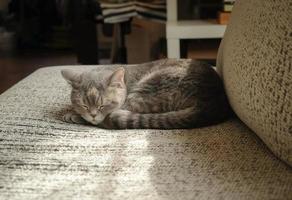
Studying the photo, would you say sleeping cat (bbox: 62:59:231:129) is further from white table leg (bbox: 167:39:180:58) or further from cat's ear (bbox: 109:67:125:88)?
white table leg (bbox: 167:39:180:58)

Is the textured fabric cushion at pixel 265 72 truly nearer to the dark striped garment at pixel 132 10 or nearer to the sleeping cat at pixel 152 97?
the sleeping cat at pixel 152 97

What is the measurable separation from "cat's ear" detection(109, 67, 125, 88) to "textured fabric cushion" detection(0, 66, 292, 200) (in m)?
0.20

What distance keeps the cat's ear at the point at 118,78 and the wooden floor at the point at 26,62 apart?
1.92 m

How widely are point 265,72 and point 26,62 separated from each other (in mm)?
3071

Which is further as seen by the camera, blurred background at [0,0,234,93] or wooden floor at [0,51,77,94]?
wooden floor at [0,51,77,94]

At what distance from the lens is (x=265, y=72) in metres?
0.73

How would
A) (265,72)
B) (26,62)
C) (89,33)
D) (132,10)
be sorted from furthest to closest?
(26,62) < (89,33) < (132,10) < (265,72)

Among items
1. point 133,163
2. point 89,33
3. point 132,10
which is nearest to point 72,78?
point 133,163

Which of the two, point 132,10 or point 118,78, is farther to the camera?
point 132,10

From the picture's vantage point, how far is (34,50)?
388 cm

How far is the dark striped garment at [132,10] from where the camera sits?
2430mm

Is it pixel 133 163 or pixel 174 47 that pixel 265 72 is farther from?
pixel 174 47

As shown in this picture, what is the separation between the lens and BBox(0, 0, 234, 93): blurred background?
7.66ft

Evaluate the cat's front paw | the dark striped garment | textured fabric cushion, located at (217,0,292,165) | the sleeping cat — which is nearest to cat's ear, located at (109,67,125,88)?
the sleeping cat
